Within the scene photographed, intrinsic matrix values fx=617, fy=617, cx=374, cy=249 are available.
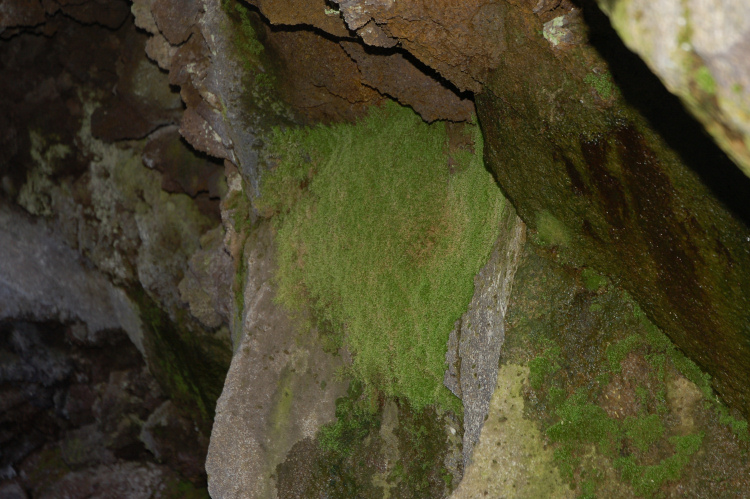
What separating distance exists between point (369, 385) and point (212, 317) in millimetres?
2787

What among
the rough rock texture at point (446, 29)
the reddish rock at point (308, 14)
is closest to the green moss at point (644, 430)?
the rough rock texture at point (446, 29)

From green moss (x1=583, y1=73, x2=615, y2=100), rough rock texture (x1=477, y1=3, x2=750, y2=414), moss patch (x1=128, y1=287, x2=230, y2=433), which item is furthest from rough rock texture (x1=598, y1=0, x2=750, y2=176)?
moss patch (x1=128, y1=287, x2=230, y2=433)

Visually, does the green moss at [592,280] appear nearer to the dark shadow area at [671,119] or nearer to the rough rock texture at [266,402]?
the dark shadow area at [671,119]

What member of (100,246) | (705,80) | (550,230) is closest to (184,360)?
(100,246)

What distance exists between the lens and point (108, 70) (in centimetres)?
692

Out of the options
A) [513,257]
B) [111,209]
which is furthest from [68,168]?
[513,257]

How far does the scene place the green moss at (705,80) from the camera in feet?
4.26

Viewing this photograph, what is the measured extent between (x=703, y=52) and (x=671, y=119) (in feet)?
2.98

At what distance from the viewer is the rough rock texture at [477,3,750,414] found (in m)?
2.13

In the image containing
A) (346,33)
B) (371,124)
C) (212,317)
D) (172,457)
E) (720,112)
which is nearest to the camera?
(720,112)

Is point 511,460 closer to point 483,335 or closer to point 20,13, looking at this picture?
point 483,335

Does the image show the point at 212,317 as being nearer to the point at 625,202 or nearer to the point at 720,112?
the point at 625,202

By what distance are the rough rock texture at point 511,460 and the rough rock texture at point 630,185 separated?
0.81m

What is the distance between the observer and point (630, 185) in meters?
2.47
